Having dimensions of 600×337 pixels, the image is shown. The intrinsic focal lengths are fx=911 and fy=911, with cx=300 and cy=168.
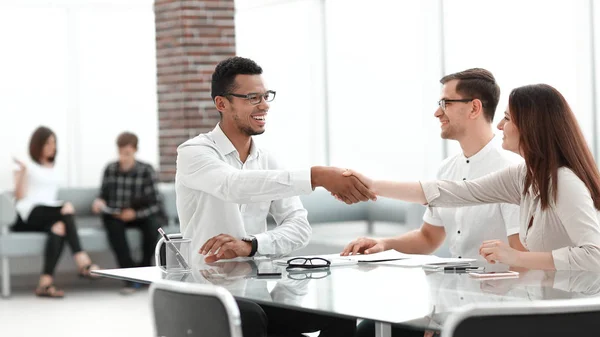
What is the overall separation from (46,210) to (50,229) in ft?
0.64

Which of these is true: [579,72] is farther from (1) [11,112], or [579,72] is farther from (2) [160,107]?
(1) [11,112]

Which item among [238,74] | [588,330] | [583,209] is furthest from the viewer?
[238,74]

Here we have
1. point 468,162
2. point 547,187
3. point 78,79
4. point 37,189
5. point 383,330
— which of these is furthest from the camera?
point 78,79

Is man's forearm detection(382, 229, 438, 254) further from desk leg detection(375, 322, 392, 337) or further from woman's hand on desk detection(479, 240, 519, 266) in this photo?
desk leg detection(375, 322, 392, 337)

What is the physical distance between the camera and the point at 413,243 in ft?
12.6

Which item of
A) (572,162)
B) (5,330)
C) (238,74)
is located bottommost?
(5,330)

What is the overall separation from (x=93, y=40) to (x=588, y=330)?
847 cm

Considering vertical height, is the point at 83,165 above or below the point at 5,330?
above

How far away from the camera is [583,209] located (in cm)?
287

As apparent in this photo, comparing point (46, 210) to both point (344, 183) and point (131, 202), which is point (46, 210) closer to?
point (131, 202)

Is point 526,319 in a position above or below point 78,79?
below

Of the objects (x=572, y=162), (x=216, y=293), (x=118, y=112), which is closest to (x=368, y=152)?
(x=118, y=112)

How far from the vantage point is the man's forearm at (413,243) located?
375 cm

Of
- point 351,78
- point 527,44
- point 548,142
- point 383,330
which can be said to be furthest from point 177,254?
point 351,78
